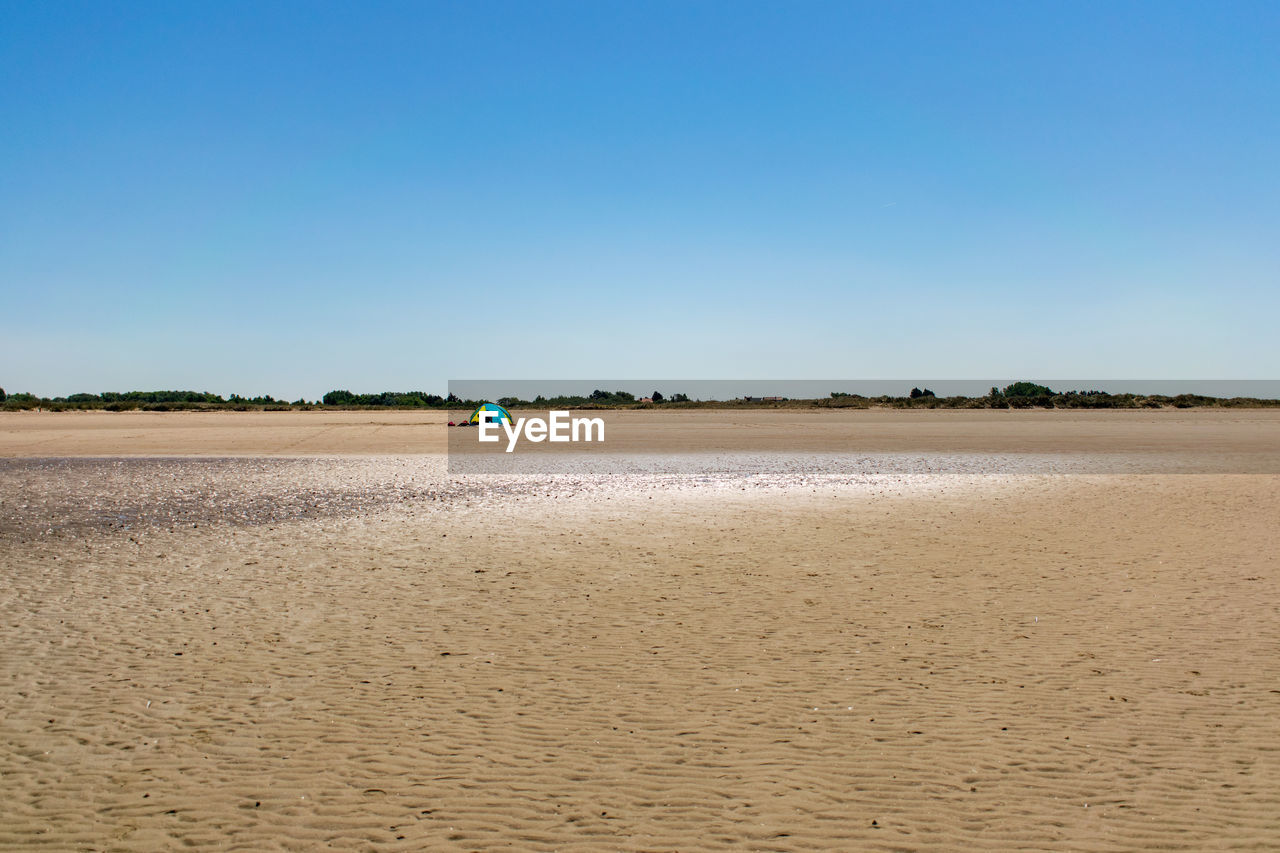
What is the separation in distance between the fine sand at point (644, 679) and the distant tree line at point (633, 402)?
59.2m

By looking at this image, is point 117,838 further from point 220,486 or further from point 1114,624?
point 220,486

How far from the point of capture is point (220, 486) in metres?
21.6

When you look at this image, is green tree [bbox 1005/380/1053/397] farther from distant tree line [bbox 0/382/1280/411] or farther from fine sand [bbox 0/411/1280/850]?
fine sand [bbox 0/411/1280/850]

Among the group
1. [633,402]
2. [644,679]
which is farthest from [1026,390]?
[644,679]

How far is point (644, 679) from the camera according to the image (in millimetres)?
7289

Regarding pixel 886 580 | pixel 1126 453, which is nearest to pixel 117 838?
pixel 886 580

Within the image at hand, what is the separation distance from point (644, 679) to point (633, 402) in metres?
83.0

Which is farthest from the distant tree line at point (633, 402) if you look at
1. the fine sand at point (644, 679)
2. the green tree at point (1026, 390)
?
the fine sand at point (644, 679)

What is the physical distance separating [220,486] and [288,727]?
689 inches

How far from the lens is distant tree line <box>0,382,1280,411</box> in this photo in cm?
6981

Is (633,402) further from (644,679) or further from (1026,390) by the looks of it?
(644,679)

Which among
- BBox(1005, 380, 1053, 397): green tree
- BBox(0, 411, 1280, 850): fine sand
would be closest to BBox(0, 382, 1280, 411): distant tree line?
BBox(1005, 380, 1053, 397): green tree

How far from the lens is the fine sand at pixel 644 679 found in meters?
4.99

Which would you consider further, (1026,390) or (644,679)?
(1026,390)
